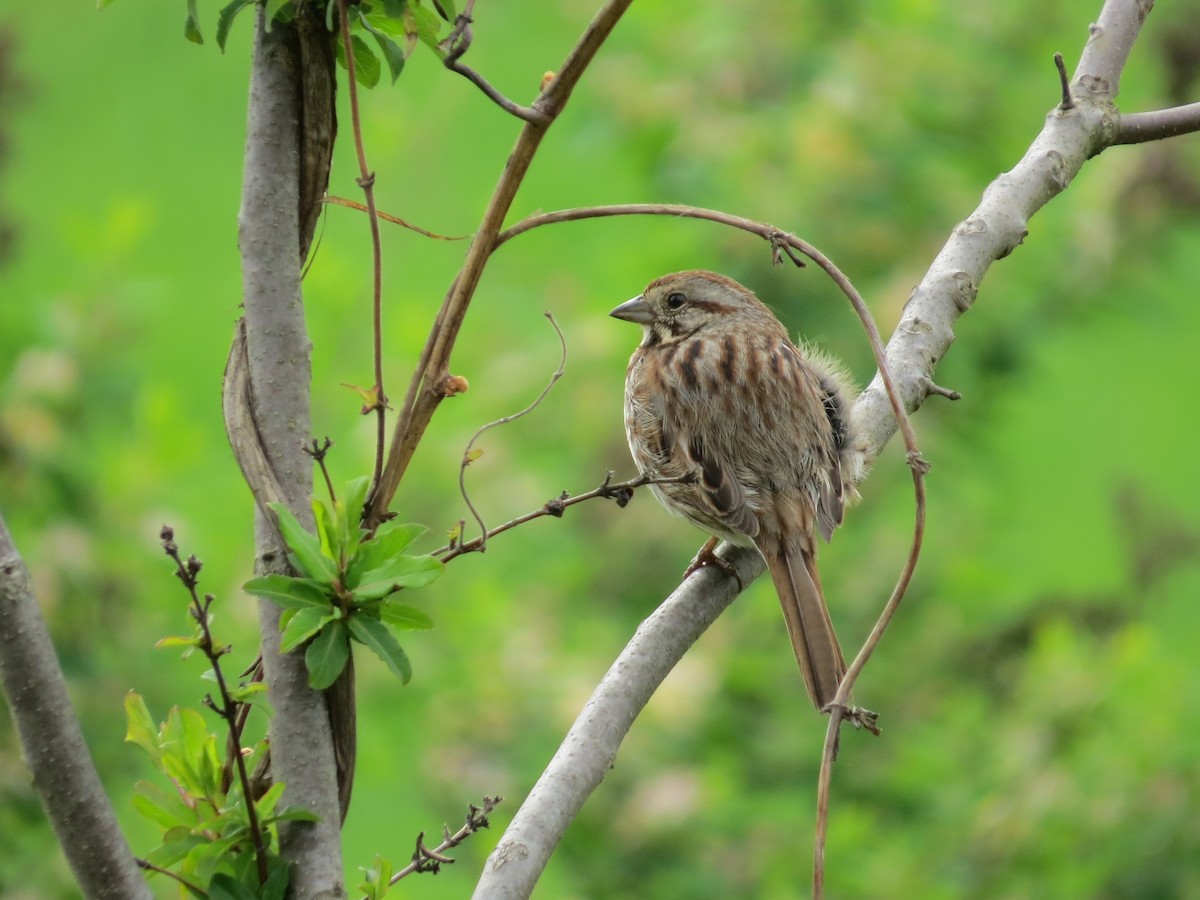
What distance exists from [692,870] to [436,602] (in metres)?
1.33

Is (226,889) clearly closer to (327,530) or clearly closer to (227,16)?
(327,530)

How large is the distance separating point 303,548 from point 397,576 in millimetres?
118

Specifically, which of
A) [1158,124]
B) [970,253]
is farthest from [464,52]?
[1158,124]

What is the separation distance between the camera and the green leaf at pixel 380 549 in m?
1.67

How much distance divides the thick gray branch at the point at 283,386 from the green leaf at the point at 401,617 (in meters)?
0.12

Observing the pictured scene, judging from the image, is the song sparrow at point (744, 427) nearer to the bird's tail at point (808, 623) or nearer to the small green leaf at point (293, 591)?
the bird's tail at point (808, 623)

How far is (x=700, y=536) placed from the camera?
197 inches

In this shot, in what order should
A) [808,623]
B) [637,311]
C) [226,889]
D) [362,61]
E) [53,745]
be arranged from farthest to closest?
[637,311]
[808,623]
[362,61]
[226,889]
[53,745]

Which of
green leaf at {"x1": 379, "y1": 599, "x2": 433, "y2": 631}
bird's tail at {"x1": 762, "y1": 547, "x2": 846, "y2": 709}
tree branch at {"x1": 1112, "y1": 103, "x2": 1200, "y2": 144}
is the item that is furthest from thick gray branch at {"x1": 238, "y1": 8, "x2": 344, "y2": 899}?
tree branch at {"x1": 1112, "y1": 103, "x2": 1200, "y2": 144}

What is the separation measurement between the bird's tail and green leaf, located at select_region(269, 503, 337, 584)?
4.34 feet

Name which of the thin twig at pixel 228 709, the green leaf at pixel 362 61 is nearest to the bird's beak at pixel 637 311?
the green leaf at pixel 362 61

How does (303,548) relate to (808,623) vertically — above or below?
below

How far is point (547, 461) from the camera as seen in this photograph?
18.0 feet

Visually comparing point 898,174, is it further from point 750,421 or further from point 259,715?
point 259,715
